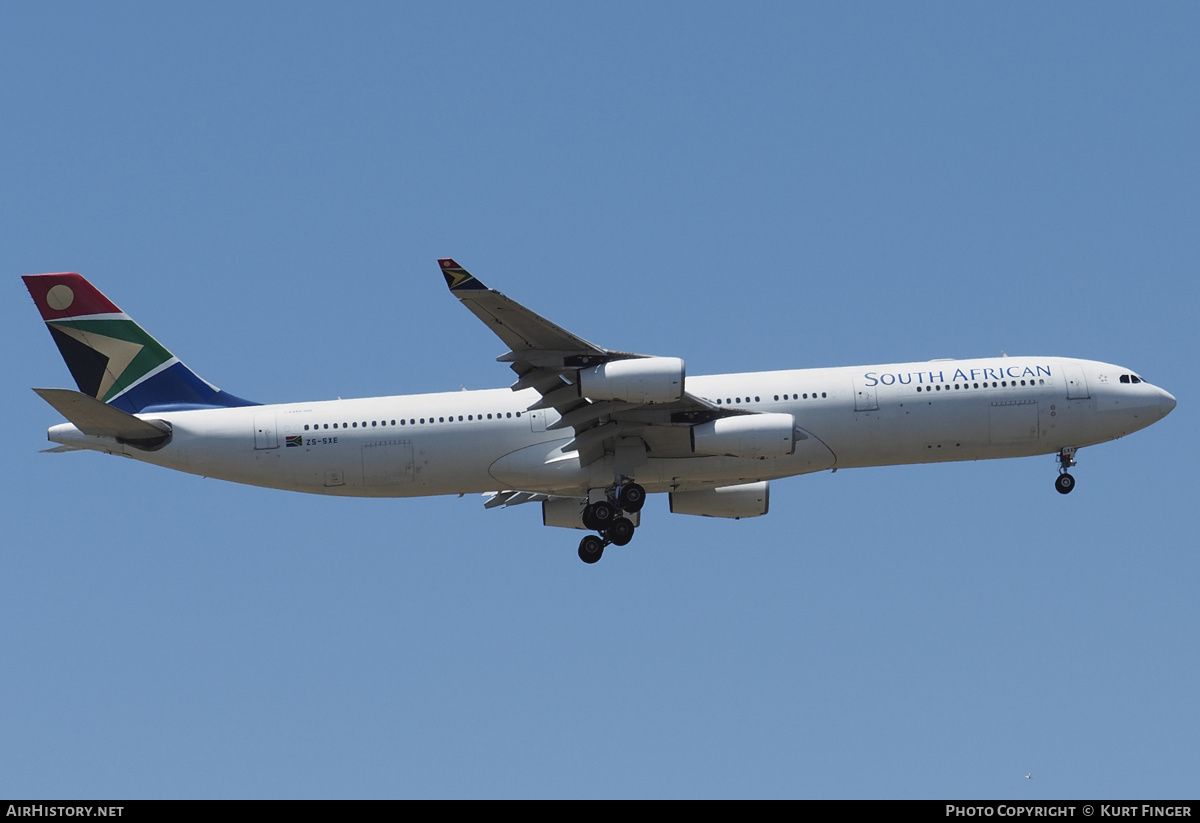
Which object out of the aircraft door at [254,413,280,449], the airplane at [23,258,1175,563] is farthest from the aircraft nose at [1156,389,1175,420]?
the aircraft door at [254,413,280,449]

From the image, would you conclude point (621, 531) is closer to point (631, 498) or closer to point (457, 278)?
point (631, 498)

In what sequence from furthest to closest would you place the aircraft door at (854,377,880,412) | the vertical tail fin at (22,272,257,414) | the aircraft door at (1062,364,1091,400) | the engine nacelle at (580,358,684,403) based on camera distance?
the vertical tail fin at (22,272,257,414) < the aircraft door at (1062,364,1091,400) < the aircraft door at (854,377,880,412) < the engine nacelle at (580,358,684,403)

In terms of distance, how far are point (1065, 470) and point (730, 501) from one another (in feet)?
33.0

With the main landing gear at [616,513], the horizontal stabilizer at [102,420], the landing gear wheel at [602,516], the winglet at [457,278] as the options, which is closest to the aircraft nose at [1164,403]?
the main landing gear at [616,513]

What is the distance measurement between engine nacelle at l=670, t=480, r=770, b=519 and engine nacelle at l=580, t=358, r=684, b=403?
816cm

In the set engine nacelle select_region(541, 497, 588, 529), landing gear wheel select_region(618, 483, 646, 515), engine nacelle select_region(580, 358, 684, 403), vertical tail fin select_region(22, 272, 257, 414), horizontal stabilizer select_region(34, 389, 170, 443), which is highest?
vertical tail fin select_region(22, 272, 257, 414)

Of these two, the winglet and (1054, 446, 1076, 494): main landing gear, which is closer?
the winglet

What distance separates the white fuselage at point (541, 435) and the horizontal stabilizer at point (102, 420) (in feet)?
1.15

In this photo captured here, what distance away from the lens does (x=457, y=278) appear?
120 feet

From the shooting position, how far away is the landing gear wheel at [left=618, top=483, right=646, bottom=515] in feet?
141

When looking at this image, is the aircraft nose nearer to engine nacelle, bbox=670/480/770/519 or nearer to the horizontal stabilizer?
engine nacelle, bbox=670/480/770/519

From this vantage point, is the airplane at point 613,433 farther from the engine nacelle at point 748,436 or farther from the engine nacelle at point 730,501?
the engine nacelle at point 730,501

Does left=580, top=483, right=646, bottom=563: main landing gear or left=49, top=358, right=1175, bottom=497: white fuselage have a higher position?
left=49, top=358, right=1175, bottom=497: white fuselage
